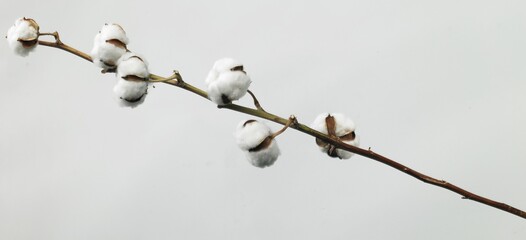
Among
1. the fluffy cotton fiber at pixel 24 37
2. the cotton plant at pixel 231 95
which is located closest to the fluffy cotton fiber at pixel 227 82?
the cotton plant at pixel 231 95

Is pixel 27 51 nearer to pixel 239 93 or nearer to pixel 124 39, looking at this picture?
pixel 124 39

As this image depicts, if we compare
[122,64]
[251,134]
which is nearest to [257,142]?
[251,134]

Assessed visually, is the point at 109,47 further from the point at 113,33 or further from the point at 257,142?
the point at 257,142

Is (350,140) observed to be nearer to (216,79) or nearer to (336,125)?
(336,125)

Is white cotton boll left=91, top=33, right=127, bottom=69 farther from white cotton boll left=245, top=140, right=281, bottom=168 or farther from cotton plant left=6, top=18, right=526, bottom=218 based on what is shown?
white cotton boll left=245, top=140, right=281, bottom=168

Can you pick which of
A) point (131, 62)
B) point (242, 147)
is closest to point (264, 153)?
point (242, 147)

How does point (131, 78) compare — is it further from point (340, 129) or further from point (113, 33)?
point (340, 129)
